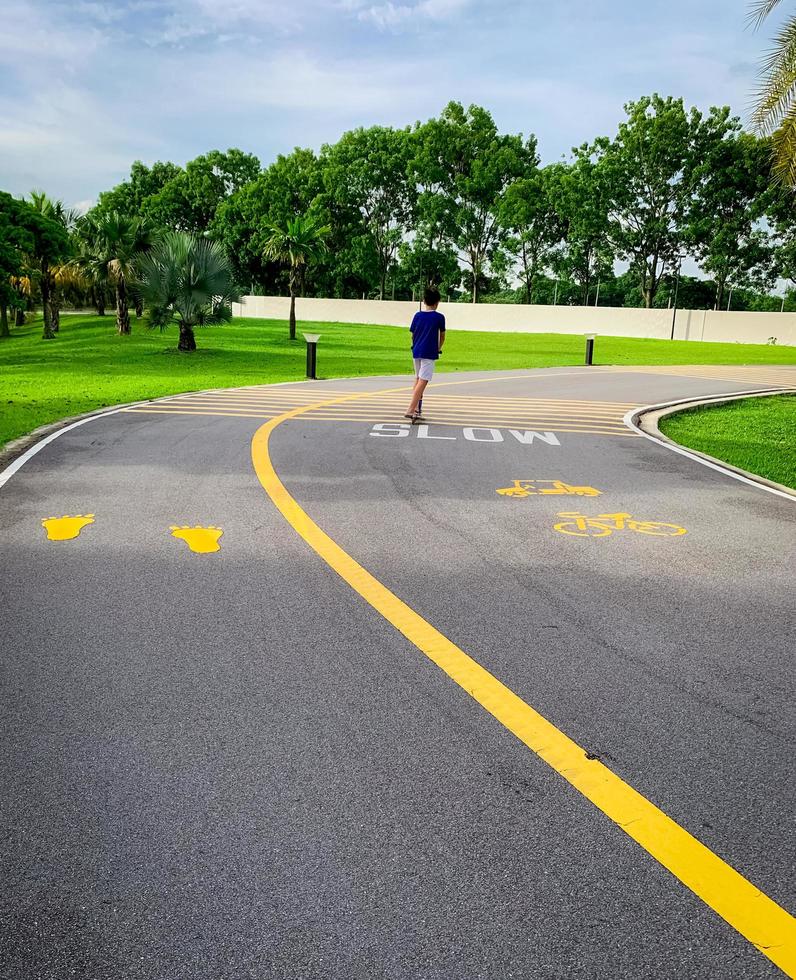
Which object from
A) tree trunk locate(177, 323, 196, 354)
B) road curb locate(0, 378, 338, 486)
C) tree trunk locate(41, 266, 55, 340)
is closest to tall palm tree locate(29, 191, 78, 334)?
tree trunk locate(41, 266, 55, 340)

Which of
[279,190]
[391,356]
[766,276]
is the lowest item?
[391,356]

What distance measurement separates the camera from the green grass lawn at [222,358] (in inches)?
695

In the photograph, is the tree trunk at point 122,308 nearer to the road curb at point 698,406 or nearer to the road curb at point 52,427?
the road curb at point 52,427

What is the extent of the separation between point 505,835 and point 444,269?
7427 cm

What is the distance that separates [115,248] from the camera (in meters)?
39.1

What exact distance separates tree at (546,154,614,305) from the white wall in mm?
9241

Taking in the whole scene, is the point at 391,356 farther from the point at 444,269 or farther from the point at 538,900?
the point at 444,269

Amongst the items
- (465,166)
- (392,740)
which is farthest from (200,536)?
(465,166)

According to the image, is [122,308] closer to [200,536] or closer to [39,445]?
[39,445]

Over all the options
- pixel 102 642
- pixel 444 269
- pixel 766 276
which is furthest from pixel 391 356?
Result: pixel 444 269

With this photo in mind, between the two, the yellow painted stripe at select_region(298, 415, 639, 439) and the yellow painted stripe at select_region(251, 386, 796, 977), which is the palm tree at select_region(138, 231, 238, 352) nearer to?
the yellow painted stripe at select_region(298, 415, 639, 439)

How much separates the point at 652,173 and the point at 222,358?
4248cm

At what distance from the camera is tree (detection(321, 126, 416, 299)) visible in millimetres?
72562

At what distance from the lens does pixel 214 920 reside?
7.90 ft
